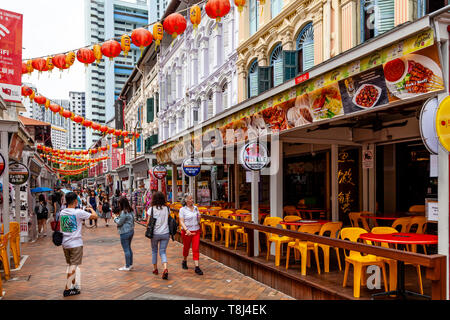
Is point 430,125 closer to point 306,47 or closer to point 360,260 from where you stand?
point 360,260

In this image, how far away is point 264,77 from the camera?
12.2 m

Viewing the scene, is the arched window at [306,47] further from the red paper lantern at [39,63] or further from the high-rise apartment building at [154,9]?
the high-rise apartment building at [154,9]

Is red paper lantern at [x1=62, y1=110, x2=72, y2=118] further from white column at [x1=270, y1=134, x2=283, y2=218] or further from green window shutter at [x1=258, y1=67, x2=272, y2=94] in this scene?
white column at [x1=270, y1=134, x2=283, y2=218]

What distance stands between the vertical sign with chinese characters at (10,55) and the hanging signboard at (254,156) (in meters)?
5.59

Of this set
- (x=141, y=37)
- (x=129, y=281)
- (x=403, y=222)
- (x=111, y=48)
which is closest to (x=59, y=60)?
(x=111, y=48)

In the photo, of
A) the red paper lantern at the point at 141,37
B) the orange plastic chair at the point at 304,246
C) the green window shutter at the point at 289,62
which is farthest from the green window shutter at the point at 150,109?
the orange plastic chair at the point at 304,246

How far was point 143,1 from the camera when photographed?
11588 cm

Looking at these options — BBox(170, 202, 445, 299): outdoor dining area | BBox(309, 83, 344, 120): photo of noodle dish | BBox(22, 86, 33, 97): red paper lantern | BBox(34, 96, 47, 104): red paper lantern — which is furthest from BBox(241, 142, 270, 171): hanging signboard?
BBox(34, 96, 47, 104): red paper lantern

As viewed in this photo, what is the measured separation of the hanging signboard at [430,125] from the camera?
3.99 metres

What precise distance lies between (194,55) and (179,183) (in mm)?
7613

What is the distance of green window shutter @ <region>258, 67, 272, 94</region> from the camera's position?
12.1 metres

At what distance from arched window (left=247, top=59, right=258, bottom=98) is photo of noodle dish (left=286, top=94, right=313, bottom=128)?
508 centimetres

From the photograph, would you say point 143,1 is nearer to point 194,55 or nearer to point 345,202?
point 194,55

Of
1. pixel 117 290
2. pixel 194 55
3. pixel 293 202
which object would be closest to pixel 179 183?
pixel 194 55
